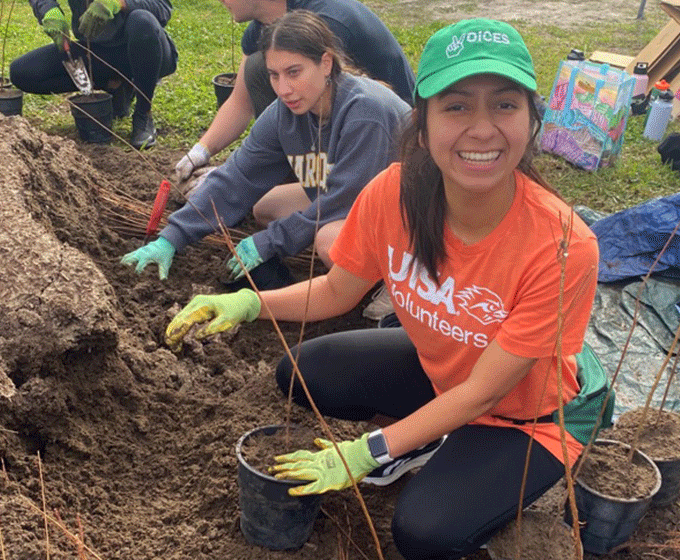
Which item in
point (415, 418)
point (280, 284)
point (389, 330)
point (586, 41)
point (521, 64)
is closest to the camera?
point (521, 64)

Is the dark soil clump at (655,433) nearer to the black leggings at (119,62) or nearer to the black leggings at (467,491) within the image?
the black leggings at (467,491)

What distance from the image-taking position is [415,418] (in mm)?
1760

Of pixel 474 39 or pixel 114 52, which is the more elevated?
pixel 474 39

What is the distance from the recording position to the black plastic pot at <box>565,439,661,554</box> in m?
1.91

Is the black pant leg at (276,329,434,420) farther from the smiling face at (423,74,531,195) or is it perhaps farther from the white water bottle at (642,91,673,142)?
the white water bottle at (642,91,673,142)

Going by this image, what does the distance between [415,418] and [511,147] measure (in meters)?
0.64

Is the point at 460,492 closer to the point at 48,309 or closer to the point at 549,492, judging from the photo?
the point at 549,492

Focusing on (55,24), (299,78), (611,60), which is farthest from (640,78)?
(55,24)

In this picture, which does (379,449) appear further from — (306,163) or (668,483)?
(306,163)

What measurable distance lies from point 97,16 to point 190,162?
1.26 m

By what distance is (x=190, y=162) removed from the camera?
141 inches

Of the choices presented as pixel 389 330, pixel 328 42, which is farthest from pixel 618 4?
pixel 389 330

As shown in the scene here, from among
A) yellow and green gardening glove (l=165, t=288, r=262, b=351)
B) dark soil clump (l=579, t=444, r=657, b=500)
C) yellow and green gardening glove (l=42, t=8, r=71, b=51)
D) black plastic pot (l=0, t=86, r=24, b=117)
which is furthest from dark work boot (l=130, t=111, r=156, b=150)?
dark soil clump (l=579, t=444, r=657, b=500)

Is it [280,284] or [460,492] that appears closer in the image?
[460,492]
